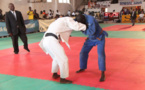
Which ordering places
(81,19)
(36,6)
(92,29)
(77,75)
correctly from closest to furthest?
(81,19) < (92,29) < (77,75) < (36,6)

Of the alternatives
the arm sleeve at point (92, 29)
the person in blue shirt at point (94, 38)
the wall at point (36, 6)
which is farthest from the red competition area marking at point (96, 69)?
the wall at point (36, 6)

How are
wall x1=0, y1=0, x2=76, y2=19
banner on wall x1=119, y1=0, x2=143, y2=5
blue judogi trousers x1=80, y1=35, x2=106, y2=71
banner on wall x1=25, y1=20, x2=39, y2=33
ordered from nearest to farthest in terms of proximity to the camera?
blue judogi trousers x1=80, y1=35, x2=106, y2=71 → banner on wall x1=25, y1=20, x2=39, y2=33 → wall x1=0, y1=0, x2=76, y2=19 → banner on wall x1=119, y1=0, x2=143, y2=5

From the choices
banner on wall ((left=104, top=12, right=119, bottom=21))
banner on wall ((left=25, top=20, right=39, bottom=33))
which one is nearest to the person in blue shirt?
banner on wall ((left=25, top=20, right=39, bottom=33))

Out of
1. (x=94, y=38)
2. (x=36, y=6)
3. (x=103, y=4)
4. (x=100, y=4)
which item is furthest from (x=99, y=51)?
(x=103, y=4)

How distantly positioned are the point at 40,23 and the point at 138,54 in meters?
10.8

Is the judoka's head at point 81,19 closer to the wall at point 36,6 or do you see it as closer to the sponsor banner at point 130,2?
the wall at point 36,6

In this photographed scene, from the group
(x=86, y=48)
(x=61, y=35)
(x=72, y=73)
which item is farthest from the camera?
(x=72, y=73)

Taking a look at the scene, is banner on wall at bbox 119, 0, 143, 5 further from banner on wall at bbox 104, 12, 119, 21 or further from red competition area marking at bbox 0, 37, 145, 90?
red competition area marking at bbox 0, 37, 145, 90

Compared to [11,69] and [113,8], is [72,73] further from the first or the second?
[113,8]

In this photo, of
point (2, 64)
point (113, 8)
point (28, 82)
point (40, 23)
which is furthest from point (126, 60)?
point (113, 8)

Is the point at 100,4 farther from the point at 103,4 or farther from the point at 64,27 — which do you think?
the point at 64,27

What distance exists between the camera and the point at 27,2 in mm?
21203

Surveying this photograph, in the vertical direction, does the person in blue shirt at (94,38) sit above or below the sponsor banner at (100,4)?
below

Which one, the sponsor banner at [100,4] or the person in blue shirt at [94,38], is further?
the sponsor banner at [100,4]
